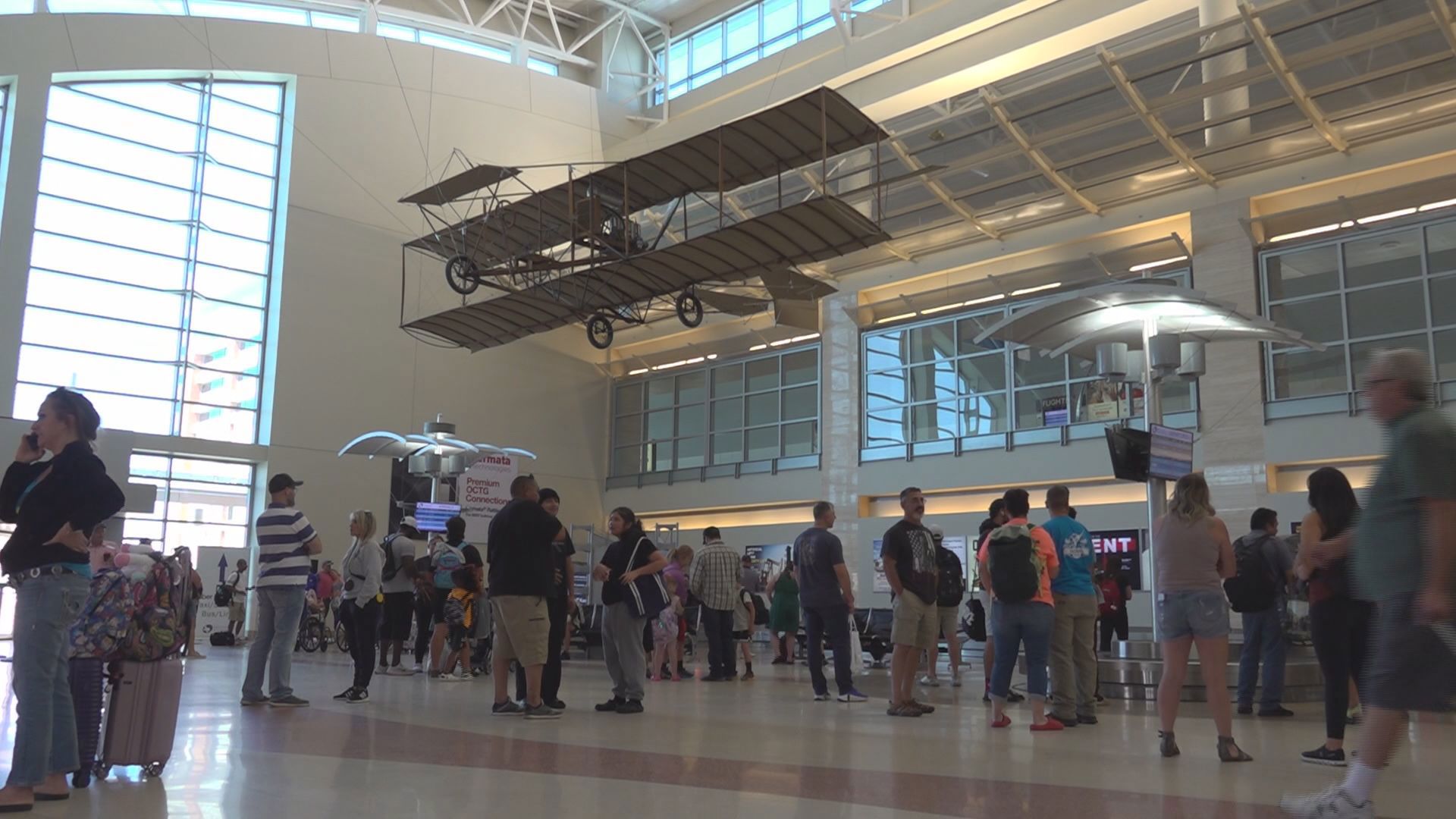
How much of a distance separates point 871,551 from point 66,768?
20751mm

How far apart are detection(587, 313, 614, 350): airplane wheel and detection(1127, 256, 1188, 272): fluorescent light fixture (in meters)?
10.6

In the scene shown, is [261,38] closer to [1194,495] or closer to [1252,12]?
[1252,12]

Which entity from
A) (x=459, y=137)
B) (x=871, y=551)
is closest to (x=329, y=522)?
(x=459, y=137)

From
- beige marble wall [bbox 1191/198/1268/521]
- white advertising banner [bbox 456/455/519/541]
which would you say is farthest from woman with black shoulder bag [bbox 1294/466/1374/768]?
beige marble wall [bbox 1191/198/1268/521]

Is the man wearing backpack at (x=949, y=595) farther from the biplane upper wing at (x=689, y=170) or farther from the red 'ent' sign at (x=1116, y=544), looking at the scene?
the red 'ent' sign at (x=1116, y=544)

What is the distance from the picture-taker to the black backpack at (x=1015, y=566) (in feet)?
22.1

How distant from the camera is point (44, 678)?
3.88 metres

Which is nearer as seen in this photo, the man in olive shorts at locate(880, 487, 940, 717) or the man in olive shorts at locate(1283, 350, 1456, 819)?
the man in olive shorts at locate(1283, 350, 1456, 819)

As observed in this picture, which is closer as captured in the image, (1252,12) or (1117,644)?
(1117,644)

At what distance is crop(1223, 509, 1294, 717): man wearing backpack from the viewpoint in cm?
773

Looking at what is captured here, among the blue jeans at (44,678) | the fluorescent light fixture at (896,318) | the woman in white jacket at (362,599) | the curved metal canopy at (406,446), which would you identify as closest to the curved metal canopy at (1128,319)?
the woman in white jacket at (362,599)

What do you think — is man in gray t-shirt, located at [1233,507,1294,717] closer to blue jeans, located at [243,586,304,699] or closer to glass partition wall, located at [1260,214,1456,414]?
blue jeans, located at [243,586,304,699]

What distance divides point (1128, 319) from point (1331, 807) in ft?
25.0

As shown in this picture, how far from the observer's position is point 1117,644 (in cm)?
1048
